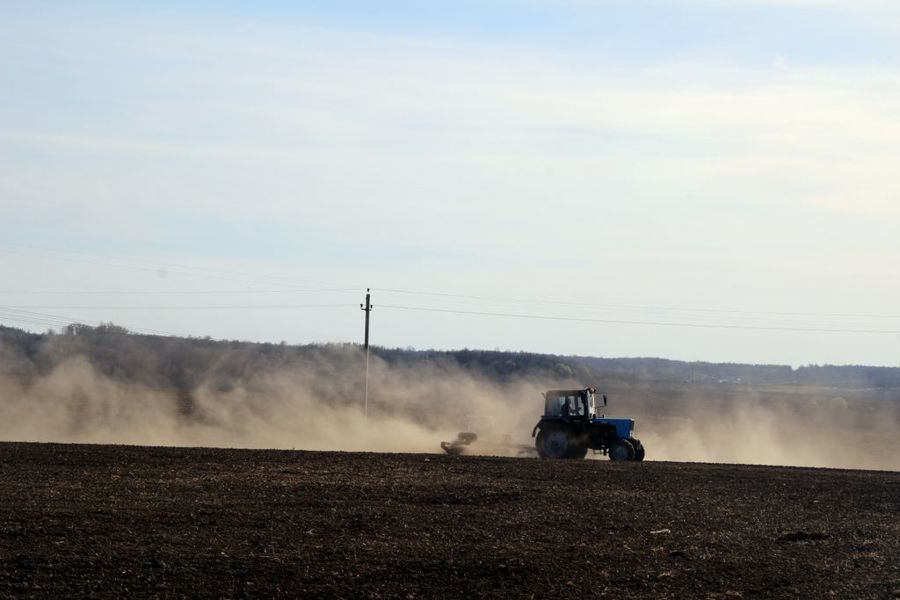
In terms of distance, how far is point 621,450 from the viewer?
1598 inches

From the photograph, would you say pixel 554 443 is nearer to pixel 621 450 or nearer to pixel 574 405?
pixel 574 405

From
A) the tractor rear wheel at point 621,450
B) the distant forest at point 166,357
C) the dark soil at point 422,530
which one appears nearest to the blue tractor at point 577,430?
the tractor rear wheel at point 621,450

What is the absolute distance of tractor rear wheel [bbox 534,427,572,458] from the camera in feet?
134

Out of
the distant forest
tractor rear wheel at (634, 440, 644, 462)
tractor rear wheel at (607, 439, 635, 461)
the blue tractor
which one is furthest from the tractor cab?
the distant forest

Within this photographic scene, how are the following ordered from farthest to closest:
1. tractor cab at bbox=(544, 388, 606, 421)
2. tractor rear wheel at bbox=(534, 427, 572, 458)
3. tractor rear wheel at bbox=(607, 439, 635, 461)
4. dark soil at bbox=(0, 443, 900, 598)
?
tractor cab at bbox=(544, 388, 606, 421)
tractor rear wheel at bbox=(534, 427, 572, 458)
tractor rear wheel at bbox=(607, 439, 635, 461)
dark soil at bbox=(0, 443, 900, 598)

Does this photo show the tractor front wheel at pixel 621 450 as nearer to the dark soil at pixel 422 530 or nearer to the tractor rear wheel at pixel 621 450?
the tractor rear wheel at pixel 621 450

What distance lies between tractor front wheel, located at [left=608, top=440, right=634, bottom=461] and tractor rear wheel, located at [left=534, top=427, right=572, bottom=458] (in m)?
1.48

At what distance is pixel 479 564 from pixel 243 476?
485 inches

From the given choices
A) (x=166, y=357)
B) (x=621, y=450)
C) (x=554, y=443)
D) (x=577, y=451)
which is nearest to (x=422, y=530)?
(x=554, y=443)

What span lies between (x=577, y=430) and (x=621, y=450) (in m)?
1.68

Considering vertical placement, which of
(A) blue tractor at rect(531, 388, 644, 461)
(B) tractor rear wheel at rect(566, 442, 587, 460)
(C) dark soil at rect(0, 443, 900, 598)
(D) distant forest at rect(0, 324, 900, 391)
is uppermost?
(D) distant forest at rect(0, 324, 900, 391)

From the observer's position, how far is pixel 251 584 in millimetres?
15281

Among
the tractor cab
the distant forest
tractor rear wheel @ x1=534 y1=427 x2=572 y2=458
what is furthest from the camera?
the distant forest

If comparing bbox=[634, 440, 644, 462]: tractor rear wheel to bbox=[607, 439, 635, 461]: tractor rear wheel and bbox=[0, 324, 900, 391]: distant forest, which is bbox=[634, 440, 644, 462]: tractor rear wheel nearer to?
bbox=[607, 439, 635, 461]: tractor rear wheel
